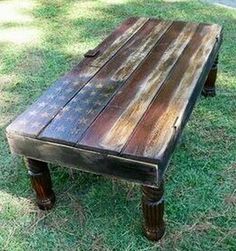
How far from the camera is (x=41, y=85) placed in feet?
11.3

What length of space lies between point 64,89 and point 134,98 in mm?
379

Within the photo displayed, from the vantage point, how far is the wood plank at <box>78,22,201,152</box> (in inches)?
71.5

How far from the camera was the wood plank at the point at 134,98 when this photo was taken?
182 cm

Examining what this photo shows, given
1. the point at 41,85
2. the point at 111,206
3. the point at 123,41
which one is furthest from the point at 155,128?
the point at 41,85

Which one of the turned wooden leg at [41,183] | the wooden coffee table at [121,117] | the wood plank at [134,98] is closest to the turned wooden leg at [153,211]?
the wooden coffee table at [121,117]

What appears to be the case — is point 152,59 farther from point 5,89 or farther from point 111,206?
point 5,89

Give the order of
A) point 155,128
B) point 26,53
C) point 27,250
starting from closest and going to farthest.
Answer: point 155,128, point 27,250, point 26,53

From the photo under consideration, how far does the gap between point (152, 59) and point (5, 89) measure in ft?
4.85

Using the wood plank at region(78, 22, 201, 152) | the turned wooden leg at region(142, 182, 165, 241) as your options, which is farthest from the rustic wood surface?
the turned wooden leg at region(142, 182, 165, 241)

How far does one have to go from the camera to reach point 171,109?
1.98 meters

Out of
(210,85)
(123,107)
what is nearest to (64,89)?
(123,107)

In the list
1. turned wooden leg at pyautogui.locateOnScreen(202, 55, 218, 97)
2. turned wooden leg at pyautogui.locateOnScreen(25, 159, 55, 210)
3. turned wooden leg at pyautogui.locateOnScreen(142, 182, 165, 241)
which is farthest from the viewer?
turned wooden leg at pyautogui.locateOnScreen(202, 55, 218, 97)

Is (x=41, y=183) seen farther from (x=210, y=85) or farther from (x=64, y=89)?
(x=210, y=85)

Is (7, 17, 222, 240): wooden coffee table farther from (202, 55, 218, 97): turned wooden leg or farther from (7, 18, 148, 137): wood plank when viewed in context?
(202, 55, 218, 97): turned wooden leg
